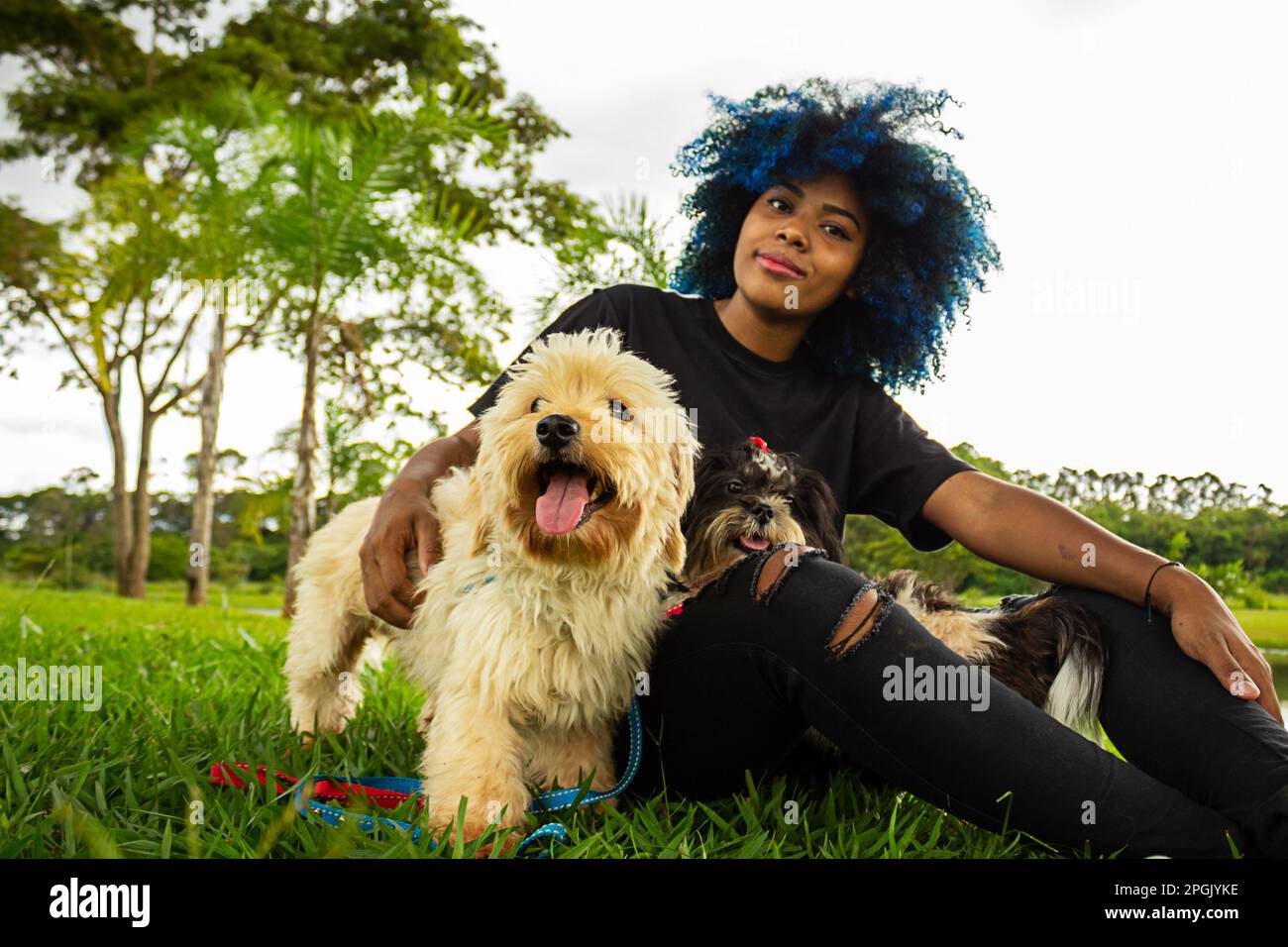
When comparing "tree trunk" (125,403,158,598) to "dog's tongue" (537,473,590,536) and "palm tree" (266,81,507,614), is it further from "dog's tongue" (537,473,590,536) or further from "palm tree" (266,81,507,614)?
"dog's tongue" (537,473,590,536)

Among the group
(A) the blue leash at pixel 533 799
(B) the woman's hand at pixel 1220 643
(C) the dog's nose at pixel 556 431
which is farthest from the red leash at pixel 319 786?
(B) the woman's hand at pixel 1220 643

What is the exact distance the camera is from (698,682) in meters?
2.29

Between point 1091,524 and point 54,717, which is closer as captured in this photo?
point 1091,524

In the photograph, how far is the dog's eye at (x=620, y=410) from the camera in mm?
2297

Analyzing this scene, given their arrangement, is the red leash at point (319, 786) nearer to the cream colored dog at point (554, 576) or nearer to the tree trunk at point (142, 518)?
the cream colored dog at point (554, 576)

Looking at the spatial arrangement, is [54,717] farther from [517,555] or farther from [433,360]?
[433,360]

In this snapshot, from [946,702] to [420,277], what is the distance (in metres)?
8.53

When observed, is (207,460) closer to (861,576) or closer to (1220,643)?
(861,576)

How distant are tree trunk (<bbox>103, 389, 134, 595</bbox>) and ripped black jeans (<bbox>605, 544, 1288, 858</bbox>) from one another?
14.6 metres

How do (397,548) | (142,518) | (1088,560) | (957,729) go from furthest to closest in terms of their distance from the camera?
(142,518) → (397,548) → (1088,560) → (957,729)

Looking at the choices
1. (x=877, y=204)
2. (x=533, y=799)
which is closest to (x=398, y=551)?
(x=533, y=799)

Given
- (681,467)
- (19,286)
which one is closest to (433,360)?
(19,286)

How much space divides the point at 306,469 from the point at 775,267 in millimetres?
6908

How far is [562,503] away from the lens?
2.18m
